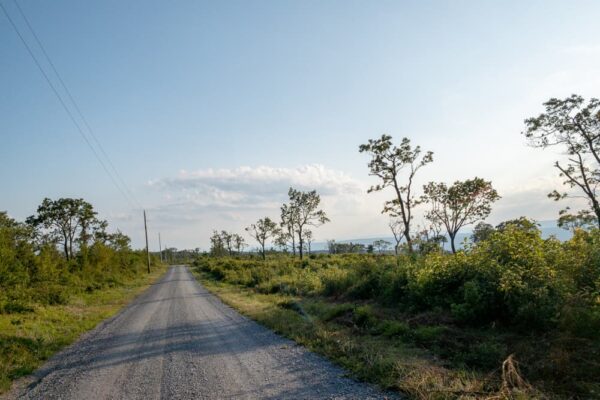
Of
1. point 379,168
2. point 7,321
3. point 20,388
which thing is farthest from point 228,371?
point 379,168

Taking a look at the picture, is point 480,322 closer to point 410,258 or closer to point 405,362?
point 405,362

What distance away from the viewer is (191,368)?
714cm

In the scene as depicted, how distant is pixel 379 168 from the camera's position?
3281 cm

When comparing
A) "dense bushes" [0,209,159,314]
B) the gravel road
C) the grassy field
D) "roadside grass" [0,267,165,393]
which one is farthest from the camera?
"dense bushes" [0,209,159,314]

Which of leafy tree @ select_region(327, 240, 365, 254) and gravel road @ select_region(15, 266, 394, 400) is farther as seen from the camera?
leafy tree @ select_region(327, 240, 365, 254)

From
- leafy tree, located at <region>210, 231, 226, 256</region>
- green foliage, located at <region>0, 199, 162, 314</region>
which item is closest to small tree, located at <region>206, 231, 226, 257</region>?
leafy tree, located at <region>210, 231, 226, 256</region>

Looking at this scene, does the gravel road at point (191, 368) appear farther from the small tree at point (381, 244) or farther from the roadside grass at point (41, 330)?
the small tree at point (381, 244)

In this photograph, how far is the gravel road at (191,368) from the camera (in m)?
5.78

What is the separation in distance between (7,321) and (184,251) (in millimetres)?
165688

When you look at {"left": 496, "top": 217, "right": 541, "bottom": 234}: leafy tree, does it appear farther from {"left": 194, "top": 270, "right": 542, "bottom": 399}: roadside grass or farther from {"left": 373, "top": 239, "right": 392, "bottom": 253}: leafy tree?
{"left": 373, "top": 239, "right": 392, "bottom": 253}: leafy tree

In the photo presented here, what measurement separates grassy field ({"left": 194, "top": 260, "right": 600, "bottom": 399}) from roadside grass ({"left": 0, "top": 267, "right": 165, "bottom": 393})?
19.4 feet

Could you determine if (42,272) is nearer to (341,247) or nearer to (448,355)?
(448,355)

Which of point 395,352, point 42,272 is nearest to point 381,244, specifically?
point 42,272

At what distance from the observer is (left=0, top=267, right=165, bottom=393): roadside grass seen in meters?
7.87
